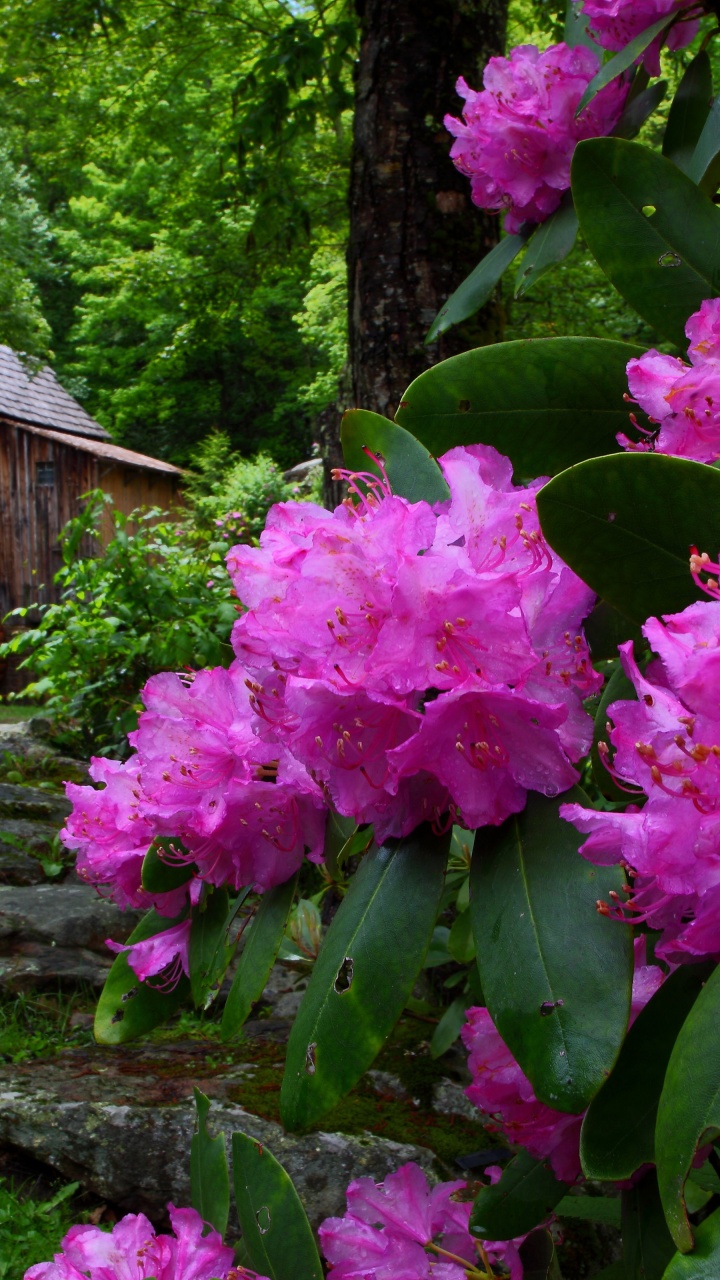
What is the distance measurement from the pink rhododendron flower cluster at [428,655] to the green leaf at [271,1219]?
1.45ft

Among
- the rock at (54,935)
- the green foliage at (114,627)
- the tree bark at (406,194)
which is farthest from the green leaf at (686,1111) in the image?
the green foliage at (114,627)

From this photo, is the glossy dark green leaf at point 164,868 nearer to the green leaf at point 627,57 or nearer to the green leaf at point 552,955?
the green leaf at point 552,955

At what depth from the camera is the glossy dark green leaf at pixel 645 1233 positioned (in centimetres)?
68

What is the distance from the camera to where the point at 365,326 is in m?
2.64

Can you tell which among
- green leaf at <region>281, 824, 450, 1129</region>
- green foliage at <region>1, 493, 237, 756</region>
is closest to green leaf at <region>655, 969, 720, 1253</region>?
green leaf at <region>281, 824, 450, 1129</region>

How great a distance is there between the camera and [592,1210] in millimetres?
1197

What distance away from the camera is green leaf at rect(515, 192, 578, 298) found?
1.02 m

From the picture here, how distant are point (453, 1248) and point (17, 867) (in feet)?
12.6

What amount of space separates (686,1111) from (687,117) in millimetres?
947

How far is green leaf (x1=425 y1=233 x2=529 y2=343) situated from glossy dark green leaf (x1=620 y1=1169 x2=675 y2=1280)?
0.84 m

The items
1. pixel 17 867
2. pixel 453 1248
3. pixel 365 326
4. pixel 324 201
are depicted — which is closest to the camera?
pixel 453 1248

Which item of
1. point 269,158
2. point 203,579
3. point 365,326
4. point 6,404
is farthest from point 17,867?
point 6,404

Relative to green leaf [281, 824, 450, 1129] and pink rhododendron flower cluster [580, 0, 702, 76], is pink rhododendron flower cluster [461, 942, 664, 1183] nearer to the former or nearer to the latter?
green leaf [281, 824, 450, 1129]

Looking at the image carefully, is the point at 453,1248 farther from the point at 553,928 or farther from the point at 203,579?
the point at 203,579
